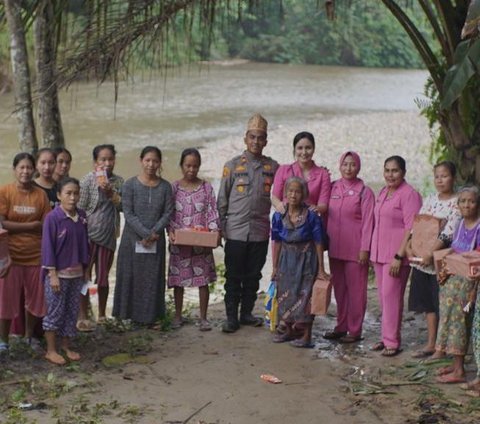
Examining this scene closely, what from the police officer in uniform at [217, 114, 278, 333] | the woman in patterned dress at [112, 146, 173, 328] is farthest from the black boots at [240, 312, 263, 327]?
the woman in patterned dress at [112, 146, 173, 328]

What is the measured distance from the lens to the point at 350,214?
18.3 feet

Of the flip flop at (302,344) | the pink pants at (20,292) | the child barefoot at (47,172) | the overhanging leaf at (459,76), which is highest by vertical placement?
the overhanging leaf at (459,76)

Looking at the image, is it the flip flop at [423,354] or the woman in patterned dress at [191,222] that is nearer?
the flip flop at [423,354]

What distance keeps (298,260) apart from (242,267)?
0.53m

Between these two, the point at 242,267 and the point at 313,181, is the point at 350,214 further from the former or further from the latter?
the point at 242,267

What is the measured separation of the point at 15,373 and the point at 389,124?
1882 cm

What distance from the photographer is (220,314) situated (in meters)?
6.84

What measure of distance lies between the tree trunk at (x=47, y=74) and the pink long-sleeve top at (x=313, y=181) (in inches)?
66.4

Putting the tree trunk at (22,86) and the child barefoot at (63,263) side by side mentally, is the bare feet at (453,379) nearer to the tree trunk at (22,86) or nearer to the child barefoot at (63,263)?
the child barefoot at (63,263)

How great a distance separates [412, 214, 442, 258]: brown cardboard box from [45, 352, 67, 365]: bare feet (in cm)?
222

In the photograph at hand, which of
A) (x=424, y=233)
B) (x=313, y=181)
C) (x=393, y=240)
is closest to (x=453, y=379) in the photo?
(x=424, y=233)

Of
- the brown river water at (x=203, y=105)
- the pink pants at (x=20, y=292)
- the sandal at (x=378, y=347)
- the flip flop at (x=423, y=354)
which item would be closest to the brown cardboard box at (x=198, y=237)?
the pink pants at (x=20, y=292)

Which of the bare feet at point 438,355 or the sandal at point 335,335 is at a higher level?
the bare feet at point 438,355

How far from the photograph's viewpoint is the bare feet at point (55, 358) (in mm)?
5066
